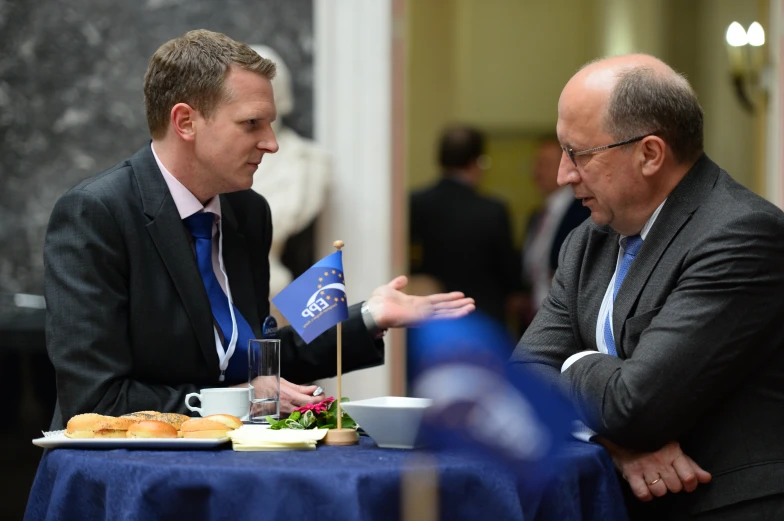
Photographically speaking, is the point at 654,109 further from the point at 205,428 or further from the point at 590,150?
the point at 205,428

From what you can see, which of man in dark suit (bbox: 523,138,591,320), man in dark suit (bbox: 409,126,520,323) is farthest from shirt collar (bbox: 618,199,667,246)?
man in dark suit (bbox: 409,126,520,323)

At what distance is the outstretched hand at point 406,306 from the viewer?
8.72 ft

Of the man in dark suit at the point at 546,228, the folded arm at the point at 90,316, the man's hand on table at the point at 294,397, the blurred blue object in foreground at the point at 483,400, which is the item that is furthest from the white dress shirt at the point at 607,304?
the man in dark suit at the point at 546,228

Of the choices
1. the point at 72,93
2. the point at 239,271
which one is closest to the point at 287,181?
the point at 72,93

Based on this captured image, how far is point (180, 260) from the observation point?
8.80ft

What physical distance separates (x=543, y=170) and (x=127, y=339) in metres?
4.90

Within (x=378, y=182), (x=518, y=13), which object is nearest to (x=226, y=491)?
(x=378, y=182)

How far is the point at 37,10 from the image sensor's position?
546cm

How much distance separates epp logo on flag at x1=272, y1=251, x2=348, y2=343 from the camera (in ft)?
7.85

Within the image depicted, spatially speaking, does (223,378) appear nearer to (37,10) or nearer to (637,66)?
(637,66)

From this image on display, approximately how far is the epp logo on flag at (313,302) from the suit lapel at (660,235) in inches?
24.5

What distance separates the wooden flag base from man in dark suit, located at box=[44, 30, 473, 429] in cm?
32

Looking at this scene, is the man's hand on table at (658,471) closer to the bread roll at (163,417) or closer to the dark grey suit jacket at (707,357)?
the dark grey suit jacket at (707,357)

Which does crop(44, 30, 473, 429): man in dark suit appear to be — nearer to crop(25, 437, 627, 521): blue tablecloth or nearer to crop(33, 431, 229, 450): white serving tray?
crop(33, 431, 229, 450): white serving tray
